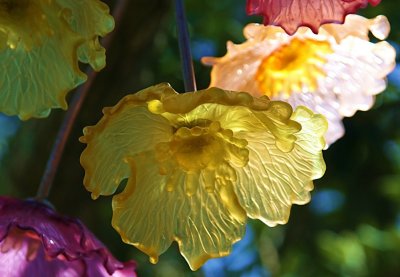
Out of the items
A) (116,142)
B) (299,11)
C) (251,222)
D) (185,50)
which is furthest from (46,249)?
(251,222)

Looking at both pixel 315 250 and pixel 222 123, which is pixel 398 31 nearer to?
pixel 315 250

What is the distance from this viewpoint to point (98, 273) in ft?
3.07

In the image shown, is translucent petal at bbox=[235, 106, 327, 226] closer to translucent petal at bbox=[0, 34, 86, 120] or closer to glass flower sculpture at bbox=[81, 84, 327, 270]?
glass flower sculpture at bbox=[81, 84, 327, 270]

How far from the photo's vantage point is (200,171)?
38.4 inches

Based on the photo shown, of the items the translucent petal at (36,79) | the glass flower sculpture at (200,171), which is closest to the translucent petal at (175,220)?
the glass flower sculpture at (200,171)

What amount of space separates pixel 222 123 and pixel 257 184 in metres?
0.09

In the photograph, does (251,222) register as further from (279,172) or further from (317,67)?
(279,172)

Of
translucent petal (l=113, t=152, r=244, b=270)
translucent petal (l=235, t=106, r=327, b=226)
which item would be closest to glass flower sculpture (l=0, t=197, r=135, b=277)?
translucent petal (l=113, t=152, r=244, b=270)

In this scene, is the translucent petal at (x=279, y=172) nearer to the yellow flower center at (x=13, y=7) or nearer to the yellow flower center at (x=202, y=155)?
the yellow flower center at (x=202, y=155)

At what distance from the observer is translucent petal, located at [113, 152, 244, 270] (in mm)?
935

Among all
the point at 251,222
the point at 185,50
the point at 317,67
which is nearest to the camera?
the point at 185,50

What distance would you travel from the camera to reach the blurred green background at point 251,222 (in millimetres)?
1590

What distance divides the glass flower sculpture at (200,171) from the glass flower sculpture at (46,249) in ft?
0.13

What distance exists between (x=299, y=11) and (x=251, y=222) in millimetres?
1345
